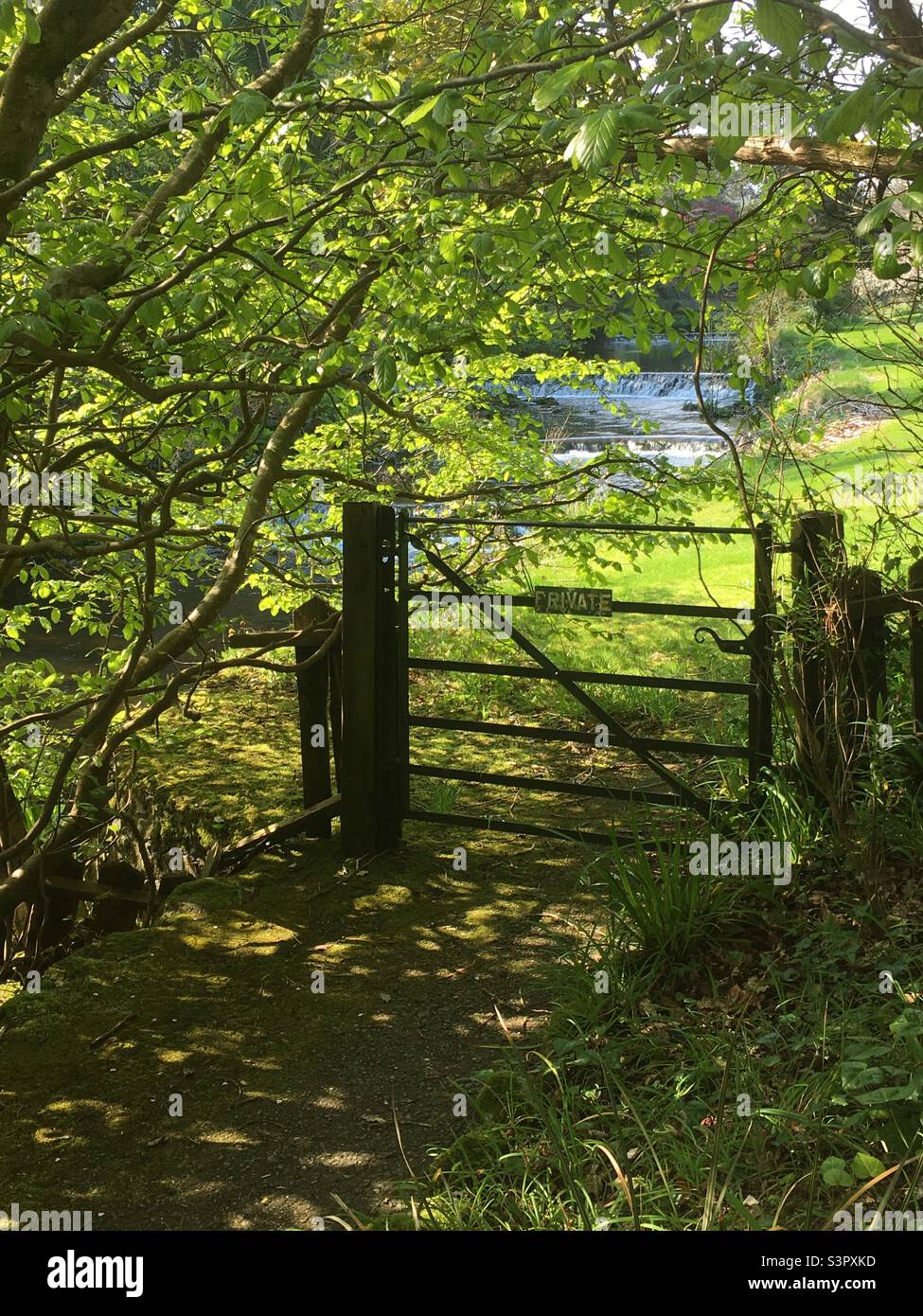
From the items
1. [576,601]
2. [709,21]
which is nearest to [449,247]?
[709,21]

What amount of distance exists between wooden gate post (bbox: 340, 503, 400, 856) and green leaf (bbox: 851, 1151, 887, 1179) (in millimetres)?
3717

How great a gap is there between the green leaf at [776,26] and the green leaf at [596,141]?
1.40 ft

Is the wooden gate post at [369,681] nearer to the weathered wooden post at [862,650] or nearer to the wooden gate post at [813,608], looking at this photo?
the wooden gate post at [813,608]

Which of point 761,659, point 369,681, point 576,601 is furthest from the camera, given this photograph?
point 369,681

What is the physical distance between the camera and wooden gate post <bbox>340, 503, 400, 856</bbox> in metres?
6.27

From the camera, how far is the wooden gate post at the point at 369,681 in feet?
20.6

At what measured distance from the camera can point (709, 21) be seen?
3213 millimetres

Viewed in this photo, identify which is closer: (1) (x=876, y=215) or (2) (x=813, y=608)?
(1) (x=876, y=215)

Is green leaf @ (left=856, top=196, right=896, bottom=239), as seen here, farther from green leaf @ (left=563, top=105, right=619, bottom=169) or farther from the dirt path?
the dirt path

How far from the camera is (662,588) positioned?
15.4 meters

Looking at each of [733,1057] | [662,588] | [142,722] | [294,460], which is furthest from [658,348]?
[733,1057]

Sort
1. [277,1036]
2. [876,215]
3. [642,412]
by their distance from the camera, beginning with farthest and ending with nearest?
[642,412] → [277,1036] → [876,215]

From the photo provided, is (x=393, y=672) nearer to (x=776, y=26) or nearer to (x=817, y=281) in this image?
(x=817, y=281)

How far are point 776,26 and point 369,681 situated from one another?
4.18 m
